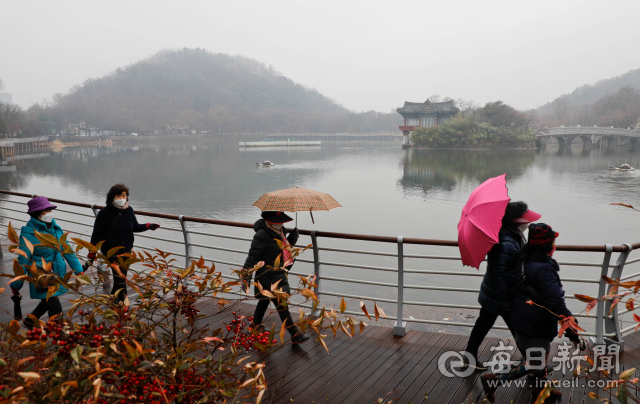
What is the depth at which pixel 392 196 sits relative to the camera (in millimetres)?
23031

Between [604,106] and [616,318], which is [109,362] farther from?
[604,106]

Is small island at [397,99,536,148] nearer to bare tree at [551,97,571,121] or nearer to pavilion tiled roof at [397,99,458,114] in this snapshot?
pavilion tiled roof at [397,99,458,114]

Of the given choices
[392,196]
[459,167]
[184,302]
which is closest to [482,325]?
[184,302]

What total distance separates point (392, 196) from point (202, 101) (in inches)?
4704

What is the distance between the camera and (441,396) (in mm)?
2379

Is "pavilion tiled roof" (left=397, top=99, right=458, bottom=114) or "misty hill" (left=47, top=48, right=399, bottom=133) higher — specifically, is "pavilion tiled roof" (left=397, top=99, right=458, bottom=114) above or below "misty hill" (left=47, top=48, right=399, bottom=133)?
below

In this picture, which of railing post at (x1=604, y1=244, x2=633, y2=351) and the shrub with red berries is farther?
railing post at (x1=604, y1=244, x2=633, y2=351)

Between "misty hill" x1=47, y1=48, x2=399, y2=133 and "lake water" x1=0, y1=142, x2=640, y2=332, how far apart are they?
7196 centimetres

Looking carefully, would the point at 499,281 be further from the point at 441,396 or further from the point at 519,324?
the point at 441,396

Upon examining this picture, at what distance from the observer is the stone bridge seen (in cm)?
5031

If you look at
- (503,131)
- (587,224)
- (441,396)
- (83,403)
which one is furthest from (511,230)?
(503,131)

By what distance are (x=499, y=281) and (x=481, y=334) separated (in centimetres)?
47

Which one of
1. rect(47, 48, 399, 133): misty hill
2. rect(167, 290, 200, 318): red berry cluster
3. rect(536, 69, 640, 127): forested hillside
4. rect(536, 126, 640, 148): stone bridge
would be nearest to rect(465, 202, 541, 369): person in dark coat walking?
rect(167, 290, 200, 318): red berry cluster

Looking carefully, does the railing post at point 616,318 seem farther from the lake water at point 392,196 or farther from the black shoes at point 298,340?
the lake water at point 392,196
